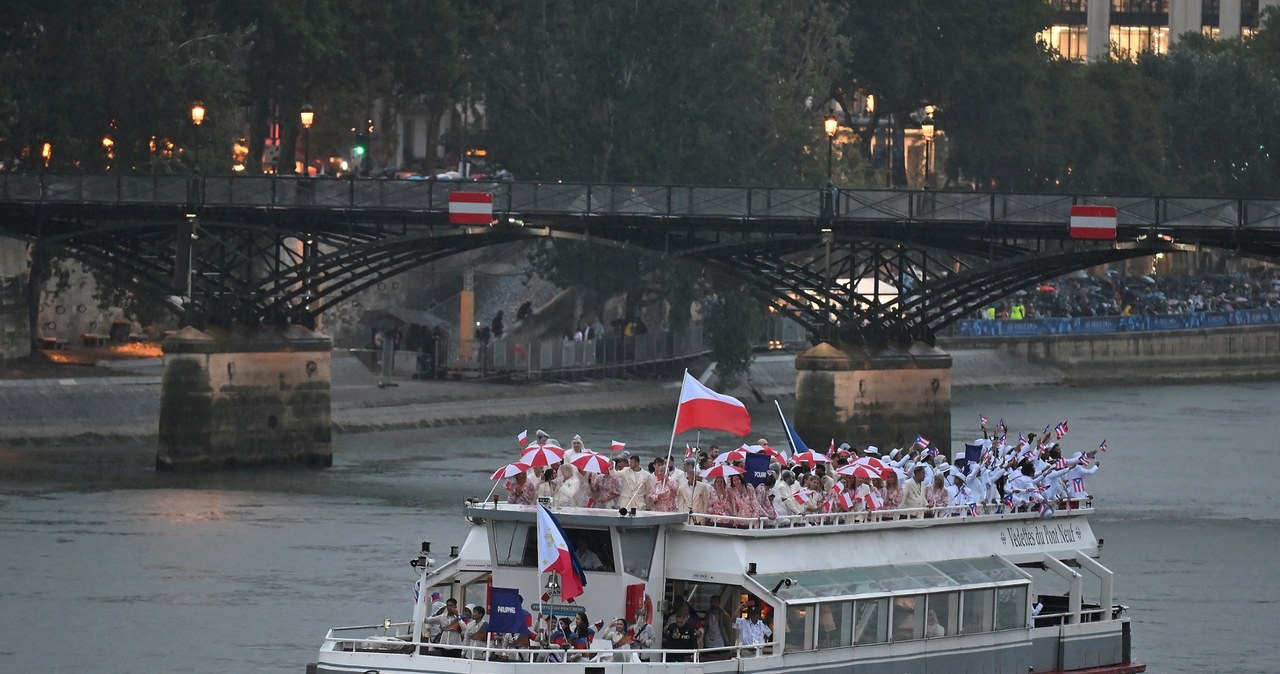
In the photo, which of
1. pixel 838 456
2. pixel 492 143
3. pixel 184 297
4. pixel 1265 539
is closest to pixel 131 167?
pixel 184 297

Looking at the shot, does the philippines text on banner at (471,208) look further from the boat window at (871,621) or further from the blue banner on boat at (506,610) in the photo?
the blue banner on boat at (506,610)

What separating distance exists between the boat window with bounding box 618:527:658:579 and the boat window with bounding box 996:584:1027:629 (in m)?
6.94

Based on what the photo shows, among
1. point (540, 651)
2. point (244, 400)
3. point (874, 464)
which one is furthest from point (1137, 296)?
point (540, 651)

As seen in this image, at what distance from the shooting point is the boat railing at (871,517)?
132ft

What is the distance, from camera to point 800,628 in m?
40.5

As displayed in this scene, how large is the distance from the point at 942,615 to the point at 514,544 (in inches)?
284

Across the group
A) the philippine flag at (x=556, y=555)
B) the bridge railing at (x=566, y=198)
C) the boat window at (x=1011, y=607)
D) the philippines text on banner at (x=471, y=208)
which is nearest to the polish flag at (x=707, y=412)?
the philippine flag at (x=556, y=555)

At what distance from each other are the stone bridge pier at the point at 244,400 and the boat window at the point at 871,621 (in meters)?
49.2

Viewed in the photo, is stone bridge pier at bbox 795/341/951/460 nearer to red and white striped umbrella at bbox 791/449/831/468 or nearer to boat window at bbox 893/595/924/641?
red and white striped umbrella at bbox 791/449/831/468

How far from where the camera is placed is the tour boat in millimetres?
39359

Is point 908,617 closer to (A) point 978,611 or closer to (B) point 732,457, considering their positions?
(A) point 978,611

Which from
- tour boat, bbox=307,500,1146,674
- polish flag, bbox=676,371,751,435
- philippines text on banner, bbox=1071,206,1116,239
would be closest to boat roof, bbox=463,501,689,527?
tour boat, bbox=307,500,1146,674

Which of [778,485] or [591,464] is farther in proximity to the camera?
[778,485]

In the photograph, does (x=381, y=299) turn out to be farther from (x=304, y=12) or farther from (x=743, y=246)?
(x=743, y=246)
